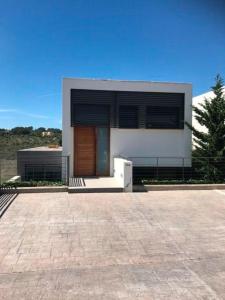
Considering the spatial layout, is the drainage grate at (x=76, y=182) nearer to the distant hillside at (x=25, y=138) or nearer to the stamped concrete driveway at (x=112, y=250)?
the stamped concrete driveway at (x=112, y=250)

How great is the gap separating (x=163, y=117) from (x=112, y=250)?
9455 millimetres

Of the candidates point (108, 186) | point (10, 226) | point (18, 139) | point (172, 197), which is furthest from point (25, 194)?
point (18, 139)

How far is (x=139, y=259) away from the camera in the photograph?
5535 millimetres

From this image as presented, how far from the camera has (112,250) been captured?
593 cm

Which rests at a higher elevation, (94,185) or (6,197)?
(94,185)

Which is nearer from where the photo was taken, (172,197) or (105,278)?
(105,278)

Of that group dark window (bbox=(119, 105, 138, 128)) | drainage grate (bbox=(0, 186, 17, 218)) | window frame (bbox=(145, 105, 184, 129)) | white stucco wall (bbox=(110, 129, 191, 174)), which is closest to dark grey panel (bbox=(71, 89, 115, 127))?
dark window (bbox=(119, 105, 138, 128))

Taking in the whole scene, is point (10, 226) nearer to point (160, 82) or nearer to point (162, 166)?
point (162, 166)

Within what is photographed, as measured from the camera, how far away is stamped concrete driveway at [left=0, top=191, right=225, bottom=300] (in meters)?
4.48

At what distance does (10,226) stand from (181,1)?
5.78 m

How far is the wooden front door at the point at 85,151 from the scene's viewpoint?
14.1 meters

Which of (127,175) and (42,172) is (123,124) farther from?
(42,172)

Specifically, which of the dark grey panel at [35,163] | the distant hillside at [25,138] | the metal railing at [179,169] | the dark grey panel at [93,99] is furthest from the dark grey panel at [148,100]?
the distant hillside at [25,138]

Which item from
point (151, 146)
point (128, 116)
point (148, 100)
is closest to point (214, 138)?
point (151, 146)
